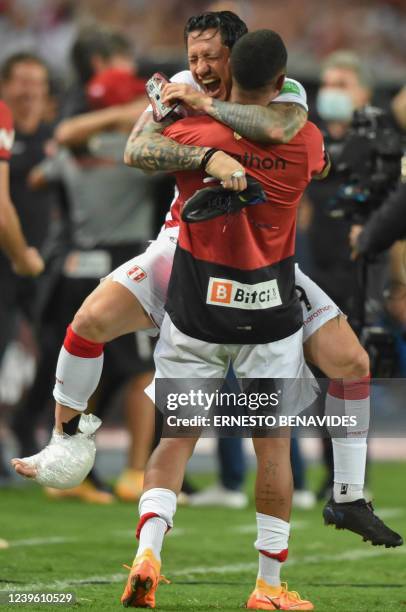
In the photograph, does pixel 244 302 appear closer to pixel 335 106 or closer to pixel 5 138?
pixel 5 138

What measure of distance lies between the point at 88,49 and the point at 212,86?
16.1 ft

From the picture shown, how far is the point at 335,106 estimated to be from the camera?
915 cm

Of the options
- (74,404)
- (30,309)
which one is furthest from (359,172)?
(30,309)

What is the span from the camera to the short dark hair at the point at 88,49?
385 inches

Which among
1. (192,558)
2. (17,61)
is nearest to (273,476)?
(192,558)

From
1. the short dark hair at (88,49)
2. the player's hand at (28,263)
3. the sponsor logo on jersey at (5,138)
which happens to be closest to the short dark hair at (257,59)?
the sponsor logo on jersey at (5,138)

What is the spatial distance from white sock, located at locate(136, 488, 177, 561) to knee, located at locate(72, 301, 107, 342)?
594 mm

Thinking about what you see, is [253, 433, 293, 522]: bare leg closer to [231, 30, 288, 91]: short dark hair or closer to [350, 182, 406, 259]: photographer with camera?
[350, 182, 406, 259]: photographer with camera

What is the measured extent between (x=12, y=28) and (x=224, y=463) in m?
8.47

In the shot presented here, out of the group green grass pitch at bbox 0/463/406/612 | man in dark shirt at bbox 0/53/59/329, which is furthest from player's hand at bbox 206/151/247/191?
man in dark shirt at bbox 0/53/59/329

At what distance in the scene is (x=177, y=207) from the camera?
5.42 metres

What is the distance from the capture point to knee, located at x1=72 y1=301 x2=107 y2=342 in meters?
5.23

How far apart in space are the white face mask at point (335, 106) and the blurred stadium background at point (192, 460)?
943 mm

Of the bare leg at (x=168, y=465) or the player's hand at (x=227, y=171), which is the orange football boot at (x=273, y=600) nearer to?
the bare leg at (x=168, y=465)
